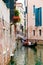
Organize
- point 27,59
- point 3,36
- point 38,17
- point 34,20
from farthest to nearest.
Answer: point 34,20 < point 38,17 < point 27,59 < point 3,36

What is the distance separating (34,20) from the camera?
120 ft

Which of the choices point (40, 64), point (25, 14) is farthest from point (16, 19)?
point (25, 14)

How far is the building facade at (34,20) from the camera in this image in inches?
1415

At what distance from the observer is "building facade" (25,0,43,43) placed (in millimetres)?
35938

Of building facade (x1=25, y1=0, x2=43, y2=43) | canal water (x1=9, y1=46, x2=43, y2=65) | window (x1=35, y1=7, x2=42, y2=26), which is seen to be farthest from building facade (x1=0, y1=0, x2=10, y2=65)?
building facade (x1=25, y1=0, x2=43, y2=43)

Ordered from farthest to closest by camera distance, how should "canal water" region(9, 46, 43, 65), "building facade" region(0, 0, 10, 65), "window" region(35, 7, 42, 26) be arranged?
"window" region(35, 7, 42, 26)
"canal water" region(9, 46, 43, 65)
"building facade" region(0, 0, 10, 65)

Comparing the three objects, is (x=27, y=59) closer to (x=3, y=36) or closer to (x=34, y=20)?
(x=3, y=36)

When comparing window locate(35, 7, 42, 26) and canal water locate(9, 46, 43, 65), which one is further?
window locate(35, 7, 42, 26)

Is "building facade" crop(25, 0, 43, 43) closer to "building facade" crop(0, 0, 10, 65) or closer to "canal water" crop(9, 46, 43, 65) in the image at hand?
"canal water" crop(9, 46, 43, 65)

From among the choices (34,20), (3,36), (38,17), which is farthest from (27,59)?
(34,20)

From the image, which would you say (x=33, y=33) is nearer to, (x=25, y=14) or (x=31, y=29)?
(x=31, y=29)

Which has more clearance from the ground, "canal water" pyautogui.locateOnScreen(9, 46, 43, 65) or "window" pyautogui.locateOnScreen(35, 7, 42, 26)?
"window" pyautogui.locateOnScreen(35, 7, 42, 26)

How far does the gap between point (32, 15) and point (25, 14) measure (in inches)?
73.3

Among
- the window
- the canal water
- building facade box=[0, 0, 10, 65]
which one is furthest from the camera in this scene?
the window
